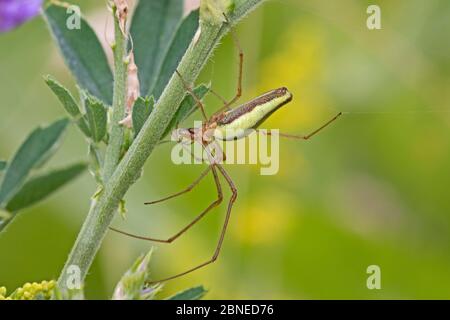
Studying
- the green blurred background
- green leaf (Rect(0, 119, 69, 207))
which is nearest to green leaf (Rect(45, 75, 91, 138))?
green leaf (Rect(0, 119, 69, 207))

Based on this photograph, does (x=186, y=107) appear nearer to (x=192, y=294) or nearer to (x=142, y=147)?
(x=142, y=147)

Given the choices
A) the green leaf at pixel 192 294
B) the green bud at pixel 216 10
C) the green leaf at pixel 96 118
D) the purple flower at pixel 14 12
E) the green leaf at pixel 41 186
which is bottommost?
the green leaf at pixel 192 294

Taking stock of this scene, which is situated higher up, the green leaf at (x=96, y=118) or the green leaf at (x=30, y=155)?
the green leaf at (x=96, y=118)

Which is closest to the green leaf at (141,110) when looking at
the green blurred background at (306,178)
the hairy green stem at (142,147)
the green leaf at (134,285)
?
the hairy green stem at (142,147)

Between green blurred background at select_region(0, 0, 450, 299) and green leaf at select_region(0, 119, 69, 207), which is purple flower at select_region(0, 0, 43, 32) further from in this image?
green blurred background at select_region(0, 0, 450, 299)

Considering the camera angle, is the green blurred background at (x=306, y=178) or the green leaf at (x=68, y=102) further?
the green blurred background at (x=306, y=178)

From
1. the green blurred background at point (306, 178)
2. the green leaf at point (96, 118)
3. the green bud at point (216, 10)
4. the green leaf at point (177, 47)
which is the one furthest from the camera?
A: the green blurred background at point (306, 178)

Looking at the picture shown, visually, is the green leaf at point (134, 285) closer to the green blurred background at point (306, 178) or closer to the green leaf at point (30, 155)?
the green leaf at point (30, 155)
